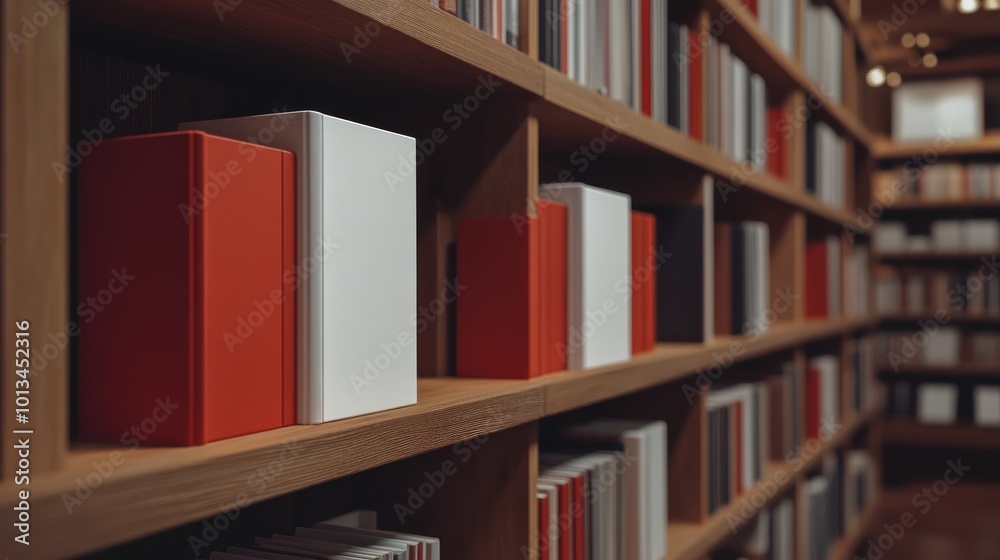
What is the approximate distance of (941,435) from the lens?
4.78 metres

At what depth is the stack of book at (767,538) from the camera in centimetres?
239

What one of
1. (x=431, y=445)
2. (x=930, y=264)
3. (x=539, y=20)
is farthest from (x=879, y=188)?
(x=431, y=445)

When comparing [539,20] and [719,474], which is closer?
[539,20]

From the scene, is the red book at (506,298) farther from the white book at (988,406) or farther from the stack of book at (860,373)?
the white book at (988,406)

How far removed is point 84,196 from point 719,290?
176 centimetres

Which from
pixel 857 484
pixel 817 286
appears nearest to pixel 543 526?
pixel 817 286

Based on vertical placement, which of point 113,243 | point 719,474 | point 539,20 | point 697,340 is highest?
point 539,20

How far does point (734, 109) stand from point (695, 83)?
0.32 metres

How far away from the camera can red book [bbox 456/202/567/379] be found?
49.1 inches

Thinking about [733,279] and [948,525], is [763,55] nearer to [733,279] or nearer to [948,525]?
[733,279]

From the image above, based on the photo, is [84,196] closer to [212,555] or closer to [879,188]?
[212,555]

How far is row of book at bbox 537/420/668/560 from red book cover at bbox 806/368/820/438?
148 cm

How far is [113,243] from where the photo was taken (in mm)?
753

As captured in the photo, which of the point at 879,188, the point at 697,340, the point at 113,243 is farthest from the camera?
the point at 879,188
